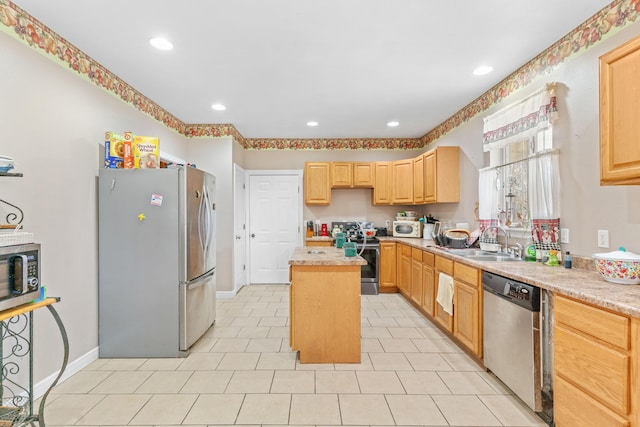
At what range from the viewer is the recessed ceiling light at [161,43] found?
2.35 metres

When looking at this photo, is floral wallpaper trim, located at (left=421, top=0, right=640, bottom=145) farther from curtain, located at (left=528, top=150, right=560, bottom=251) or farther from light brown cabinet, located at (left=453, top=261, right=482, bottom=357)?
light brown cabinet, located at (left=453, top=261, right=482, bottom=357)

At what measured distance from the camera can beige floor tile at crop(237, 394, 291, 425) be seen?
6.22ft

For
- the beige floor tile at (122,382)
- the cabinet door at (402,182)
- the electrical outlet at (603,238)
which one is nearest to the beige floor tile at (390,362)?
the electrical outlet at (603,238)

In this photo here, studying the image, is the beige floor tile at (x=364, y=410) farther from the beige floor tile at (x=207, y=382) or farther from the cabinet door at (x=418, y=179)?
the cabinet door at (x=418, y=179)

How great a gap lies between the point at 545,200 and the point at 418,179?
234 centimetres

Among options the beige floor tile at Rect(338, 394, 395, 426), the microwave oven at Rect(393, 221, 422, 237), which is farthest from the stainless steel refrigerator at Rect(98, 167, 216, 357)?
the microwave oven at Rect(393, 221, 422, 237)

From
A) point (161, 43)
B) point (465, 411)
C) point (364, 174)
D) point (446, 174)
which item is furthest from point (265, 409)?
point (364, 174)

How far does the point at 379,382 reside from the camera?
91.3 inches

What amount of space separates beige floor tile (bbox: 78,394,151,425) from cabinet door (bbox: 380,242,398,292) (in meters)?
3.49

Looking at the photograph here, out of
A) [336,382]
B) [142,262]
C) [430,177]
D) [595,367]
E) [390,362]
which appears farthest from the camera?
[430,177]

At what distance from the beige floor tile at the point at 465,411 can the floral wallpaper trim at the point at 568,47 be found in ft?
8.55

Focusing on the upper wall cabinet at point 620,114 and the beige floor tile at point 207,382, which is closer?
the upper wall cabinet at point 620,114

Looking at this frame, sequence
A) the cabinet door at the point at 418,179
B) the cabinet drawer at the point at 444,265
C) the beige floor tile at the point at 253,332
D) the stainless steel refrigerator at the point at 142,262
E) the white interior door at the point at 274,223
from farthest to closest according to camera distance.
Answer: the white interior door at the point at 274,223
the cabinet door at the point at 418,179
the beige floor tile at the point at 253,332
the cabinet drawer at the point at 444,265
the stainless steel refrigerator at the point at 142,262

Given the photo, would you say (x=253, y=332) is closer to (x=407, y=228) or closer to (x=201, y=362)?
(x=201, y=362)
